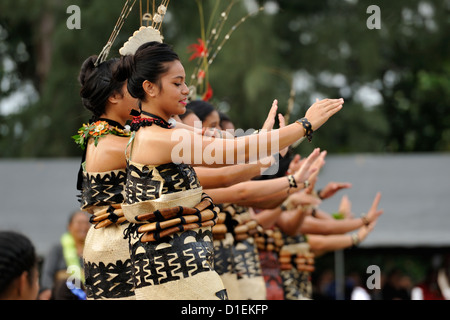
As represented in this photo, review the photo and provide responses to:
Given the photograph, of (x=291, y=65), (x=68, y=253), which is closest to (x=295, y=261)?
(x=68, y=253)

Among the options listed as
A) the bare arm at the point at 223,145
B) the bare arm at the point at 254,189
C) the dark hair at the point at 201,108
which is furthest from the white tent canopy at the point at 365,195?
the bare arm at the point at 223,145

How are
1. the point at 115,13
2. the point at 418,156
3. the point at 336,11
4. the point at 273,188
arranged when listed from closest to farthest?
the point at 273,188, the point at 418,156, the point at 115,13, the point at 336,11

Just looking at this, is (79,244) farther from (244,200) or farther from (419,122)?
(419,122)

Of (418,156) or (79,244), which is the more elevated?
(418,156)

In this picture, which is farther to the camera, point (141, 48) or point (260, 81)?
point (260, 81)

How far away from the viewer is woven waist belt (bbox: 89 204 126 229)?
370 centimetres

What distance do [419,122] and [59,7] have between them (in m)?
10.4

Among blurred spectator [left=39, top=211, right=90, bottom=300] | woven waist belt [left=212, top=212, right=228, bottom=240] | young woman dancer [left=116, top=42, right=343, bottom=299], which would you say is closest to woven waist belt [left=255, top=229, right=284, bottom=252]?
woven waist belt [left=212, top=212, right=228, bottom=240]

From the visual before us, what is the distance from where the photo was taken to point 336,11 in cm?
2016

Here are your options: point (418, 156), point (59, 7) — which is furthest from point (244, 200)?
point (59, 7)

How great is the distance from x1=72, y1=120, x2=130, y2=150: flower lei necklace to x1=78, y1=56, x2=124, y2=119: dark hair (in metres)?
0.10

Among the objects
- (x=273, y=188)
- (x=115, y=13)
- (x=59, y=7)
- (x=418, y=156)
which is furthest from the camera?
(x=59, y=7)

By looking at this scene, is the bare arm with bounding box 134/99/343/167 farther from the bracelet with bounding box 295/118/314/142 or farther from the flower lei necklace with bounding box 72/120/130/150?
the flower lei necklace with bounding box 72/120/130/150

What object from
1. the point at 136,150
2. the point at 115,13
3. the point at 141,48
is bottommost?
the point at 136,150
